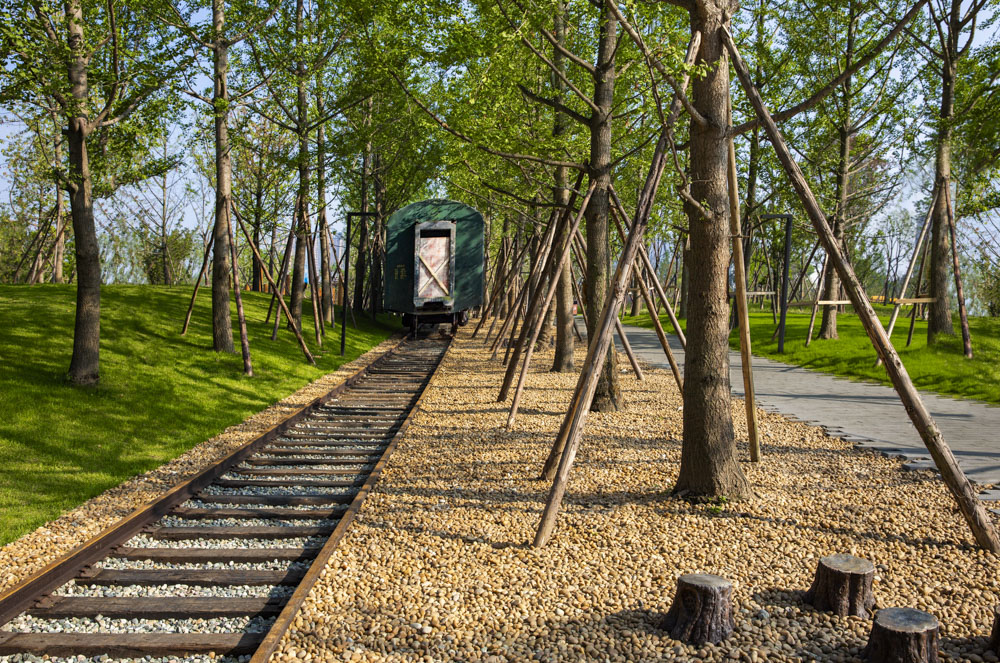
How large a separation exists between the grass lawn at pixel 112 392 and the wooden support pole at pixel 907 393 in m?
6.53

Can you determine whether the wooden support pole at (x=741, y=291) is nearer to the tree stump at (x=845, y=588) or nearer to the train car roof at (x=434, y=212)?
Answer: the tree stump at (x=845, y=588)

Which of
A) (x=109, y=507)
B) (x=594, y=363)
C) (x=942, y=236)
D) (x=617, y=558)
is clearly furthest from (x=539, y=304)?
(x=942, y=236)

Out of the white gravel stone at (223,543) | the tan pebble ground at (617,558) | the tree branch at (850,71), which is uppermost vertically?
the tree branch at (850,71)

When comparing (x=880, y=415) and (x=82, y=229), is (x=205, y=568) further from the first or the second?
(x=880, y=415)

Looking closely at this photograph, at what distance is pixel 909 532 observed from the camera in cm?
554

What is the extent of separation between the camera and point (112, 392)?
1060 cm

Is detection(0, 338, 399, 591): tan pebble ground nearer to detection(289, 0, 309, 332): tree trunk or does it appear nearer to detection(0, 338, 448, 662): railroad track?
detection(0, 338, 448, 662): railroad track

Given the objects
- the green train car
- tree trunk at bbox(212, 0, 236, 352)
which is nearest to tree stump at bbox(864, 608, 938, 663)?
tree trunk at bbox(212, 0, 236, 352)

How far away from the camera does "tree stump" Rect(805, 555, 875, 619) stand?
4129 millimetres

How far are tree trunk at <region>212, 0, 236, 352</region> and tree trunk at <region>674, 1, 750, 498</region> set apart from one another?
9601 millimetres

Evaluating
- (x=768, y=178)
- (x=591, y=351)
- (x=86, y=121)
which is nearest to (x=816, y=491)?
(x=591, y=351)

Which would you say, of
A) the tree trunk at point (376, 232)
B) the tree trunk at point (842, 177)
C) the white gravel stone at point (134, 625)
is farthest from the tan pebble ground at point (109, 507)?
the tree trunk at point (376, 232)

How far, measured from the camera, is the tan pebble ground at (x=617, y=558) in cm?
388

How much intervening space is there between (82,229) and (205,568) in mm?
7645
